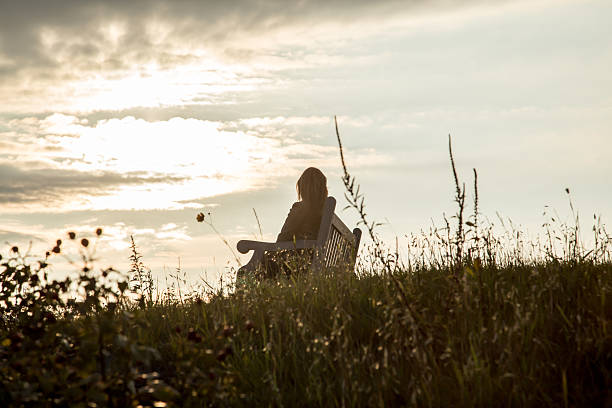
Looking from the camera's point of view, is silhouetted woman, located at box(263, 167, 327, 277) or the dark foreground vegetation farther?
silhouetted woman, located at box(263, 167, 327, 277)

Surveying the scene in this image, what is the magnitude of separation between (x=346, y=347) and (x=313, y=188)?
4.85 meters

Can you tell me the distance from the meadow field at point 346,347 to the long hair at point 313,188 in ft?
9.78

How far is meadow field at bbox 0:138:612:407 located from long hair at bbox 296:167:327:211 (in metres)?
2.98

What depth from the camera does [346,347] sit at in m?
3.36

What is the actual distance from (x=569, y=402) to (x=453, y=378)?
1.97 ft

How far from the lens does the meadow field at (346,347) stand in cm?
276

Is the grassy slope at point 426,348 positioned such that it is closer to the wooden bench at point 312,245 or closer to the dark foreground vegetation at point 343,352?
the dark foreground vegetation at point 343,352

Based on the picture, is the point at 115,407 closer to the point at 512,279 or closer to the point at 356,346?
the point at 356,346

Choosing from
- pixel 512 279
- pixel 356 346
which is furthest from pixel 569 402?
pixel 512 279

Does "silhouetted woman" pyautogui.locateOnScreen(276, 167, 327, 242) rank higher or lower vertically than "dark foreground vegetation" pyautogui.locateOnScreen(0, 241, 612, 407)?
higher

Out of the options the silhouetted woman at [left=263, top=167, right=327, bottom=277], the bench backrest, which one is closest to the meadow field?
the bench backrest

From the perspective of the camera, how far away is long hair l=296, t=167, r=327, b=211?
Result: 317 inches

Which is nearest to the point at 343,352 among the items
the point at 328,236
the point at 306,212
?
the point at 328,236

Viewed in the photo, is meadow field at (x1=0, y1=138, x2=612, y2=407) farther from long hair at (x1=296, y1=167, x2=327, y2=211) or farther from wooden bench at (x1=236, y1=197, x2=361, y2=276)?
long hair at (x1=296, y1=167, x2=327, y2=211)
